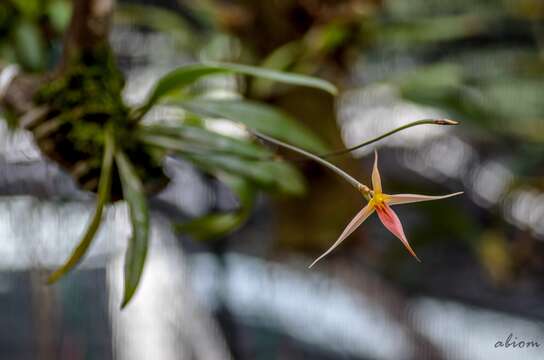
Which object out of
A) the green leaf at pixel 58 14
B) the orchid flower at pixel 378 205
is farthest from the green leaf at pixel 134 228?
the green leaf at pixel 58 14

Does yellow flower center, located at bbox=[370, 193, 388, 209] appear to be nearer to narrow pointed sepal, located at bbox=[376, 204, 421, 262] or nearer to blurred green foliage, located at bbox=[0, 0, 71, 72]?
narrow pointed sepal, located at bbox=[376, 204, 421, 262]

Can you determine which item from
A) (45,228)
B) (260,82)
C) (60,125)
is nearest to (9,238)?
(45,228)

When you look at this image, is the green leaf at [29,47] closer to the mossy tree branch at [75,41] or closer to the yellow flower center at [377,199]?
the mossy tree branch at [75,41]

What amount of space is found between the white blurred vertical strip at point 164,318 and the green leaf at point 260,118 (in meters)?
0.70

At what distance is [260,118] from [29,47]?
227 millimetres

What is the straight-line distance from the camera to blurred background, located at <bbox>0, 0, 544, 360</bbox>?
2.67 feet

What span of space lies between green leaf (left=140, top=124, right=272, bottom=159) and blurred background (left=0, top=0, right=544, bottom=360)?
325 mm

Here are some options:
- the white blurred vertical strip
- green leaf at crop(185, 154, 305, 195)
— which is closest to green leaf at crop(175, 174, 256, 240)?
green leaf at crop(185, 154, 305, 195)

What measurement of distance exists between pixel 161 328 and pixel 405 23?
69 cm

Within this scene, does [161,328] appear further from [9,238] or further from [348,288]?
[348,288]

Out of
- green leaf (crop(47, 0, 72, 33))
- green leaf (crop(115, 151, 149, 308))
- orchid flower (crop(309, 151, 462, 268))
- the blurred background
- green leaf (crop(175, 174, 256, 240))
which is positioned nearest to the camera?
orchid flower (crop(309, 151, 462, 268))

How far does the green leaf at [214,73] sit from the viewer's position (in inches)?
13.8

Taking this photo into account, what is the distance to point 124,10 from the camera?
968 millimetres

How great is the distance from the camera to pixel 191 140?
0.42 meters
